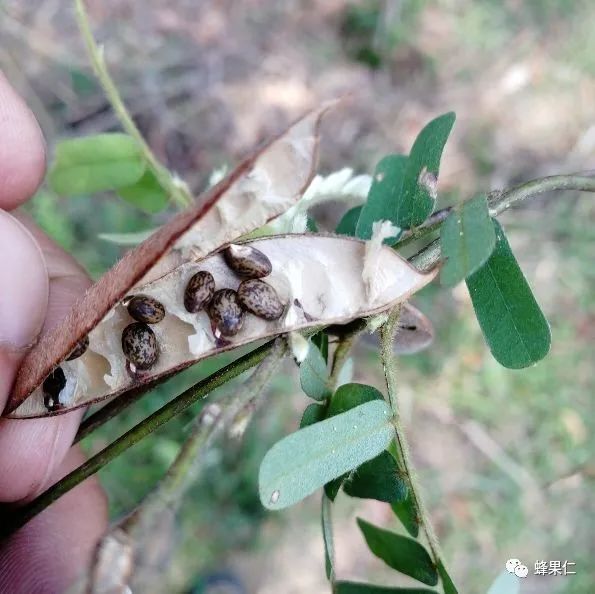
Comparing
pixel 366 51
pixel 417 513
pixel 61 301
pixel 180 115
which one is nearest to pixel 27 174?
pixel 61 301

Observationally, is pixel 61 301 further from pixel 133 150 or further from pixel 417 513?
pixel 417 513

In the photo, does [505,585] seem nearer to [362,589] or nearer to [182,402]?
[362,589]

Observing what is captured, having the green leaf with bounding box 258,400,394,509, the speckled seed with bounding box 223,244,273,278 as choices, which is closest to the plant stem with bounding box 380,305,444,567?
the green leaf with bounding box 258,400,394,509

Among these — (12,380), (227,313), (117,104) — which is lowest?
(12,380)

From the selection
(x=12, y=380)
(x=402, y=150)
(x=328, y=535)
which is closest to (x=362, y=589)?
(x=328, y=535)

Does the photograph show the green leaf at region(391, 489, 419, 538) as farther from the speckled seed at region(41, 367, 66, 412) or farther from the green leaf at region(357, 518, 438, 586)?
the speckled seed at region(41, 367, 66, 412)

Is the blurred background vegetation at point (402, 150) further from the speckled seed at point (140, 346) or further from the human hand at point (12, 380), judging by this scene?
the speckled seed at point (140, 346)

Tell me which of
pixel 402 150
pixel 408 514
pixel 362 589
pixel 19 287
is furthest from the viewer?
pixel 402 150
